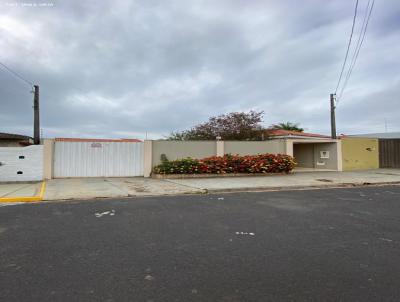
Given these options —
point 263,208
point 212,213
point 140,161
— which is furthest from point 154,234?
point 140,161

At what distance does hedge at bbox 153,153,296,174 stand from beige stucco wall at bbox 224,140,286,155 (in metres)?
1.47

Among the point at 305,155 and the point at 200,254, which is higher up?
the point at 305,155

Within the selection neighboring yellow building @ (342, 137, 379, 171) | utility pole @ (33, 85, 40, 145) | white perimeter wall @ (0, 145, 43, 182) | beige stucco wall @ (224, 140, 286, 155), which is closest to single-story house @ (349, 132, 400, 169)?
neighboring yellow building @ (342, 137, 379, 171)

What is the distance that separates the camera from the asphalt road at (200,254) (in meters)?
3.08

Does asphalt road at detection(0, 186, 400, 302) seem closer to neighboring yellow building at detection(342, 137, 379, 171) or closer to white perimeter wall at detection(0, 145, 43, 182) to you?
white perimeter wall at detection(0, 145, 43, 182)

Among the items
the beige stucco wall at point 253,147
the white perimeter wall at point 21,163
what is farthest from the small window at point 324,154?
the white perimeter wall at point 21,163

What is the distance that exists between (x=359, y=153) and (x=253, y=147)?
930 centimetres

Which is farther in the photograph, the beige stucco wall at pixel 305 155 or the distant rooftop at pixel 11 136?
the beige stucco wall at pixel 305 155

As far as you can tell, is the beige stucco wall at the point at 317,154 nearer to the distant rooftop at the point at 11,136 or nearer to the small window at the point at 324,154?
the small window at the point at 324,154

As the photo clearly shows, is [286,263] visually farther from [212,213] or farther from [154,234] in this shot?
[212,213]

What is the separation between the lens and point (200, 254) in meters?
4.17

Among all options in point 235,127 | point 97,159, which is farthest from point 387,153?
point 97,159

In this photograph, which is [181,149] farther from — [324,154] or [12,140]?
[12,140]

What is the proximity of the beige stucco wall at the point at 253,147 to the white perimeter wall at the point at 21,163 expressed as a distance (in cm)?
1041
